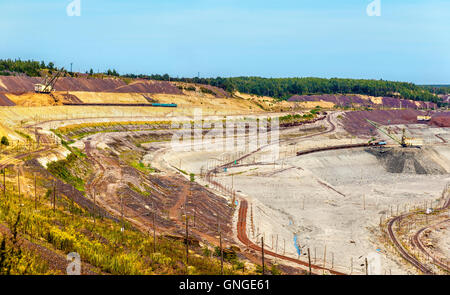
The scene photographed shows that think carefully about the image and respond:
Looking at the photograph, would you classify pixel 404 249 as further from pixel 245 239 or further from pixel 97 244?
pixel 97 244

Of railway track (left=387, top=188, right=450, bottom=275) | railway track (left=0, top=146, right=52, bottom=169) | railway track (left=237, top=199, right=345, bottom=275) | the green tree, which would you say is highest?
the green tree

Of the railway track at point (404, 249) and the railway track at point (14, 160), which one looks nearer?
the railway track at point (404, 249)

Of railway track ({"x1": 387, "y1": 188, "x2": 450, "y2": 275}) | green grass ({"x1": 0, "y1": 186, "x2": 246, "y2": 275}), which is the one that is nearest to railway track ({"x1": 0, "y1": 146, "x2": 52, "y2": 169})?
green grass ({"x1": 0, "y1": 186, "x2": 246, "y2": 275})

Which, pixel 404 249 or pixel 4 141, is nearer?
pixel 404 249

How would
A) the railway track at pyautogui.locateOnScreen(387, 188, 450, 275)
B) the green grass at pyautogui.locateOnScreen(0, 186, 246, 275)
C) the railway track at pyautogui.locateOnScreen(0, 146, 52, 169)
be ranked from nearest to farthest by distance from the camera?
the green grass at pyautogui.locateOnScreen(0, 186, 246, 275) < the railway track at pyautogui.locateOnScreen(387, 188, 450, 275) < the railway track at pyautogui.locateOnScreen(0, 146, 52, 169)

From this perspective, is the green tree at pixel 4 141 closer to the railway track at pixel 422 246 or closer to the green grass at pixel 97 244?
the green grass at pixel 97 244

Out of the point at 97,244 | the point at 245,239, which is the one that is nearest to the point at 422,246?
the point at 245,239

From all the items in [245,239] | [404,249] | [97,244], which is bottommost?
[404,249]

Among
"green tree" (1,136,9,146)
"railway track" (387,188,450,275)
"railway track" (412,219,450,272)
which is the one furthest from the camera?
"green tree" (1,136,9,146)

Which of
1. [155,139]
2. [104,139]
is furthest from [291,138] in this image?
[104,139]

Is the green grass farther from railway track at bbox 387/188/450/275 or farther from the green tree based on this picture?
the green tree

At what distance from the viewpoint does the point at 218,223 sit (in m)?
50.2

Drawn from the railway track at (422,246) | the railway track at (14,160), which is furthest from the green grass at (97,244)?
the railway track at (422,246)

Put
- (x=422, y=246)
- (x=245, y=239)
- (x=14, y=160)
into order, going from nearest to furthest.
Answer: (x=245, y=239)
(x=422, y=246)
(x=14, y=160)
